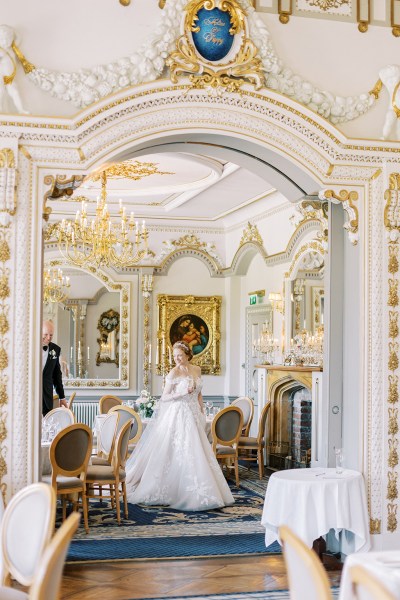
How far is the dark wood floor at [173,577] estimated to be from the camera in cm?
620

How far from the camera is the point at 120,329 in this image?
49.4ft

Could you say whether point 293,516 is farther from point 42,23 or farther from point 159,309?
point 159,309

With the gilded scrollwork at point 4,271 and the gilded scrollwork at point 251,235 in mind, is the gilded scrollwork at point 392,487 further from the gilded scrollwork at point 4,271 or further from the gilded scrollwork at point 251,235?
the gilded scrollwork at point 251,235

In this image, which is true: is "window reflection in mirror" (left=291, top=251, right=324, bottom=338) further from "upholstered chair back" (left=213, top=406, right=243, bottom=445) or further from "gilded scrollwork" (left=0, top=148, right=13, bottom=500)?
"gilded scrollwork" (left=0, top=148, right=13, bottom=500)

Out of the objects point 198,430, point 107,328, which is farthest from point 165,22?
point 107,328

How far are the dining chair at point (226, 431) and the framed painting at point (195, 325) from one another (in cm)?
401

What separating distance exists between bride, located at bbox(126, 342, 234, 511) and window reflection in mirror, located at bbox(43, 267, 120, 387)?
4.66m

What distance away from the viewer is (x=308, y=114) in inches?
275

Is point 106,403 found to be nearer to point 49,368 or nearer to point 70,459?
point 49,368

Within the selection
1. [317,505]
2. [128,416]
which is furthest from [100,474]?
[317,505]

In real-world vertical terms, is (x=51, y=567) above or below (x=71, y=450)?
above

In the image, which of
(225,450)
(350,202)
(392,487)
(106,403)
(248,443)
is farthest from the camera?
(106,403)

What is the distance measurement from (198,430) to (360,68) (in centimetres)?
463

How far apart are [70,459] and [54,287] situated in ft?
23.0
